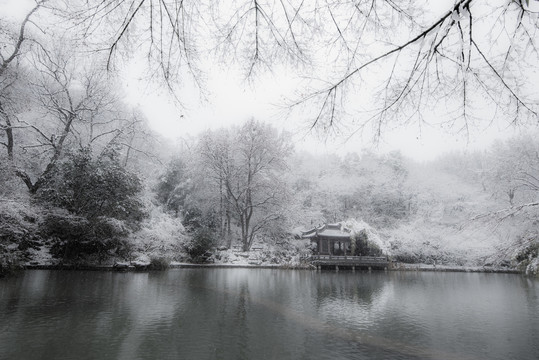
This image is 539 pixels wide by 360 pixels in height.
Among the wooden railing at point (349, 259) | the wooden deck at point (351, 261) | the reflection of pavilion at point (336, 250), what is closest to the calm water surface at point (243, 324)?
the wooden deck at point (351, 261)

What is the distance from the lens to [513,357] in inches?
203

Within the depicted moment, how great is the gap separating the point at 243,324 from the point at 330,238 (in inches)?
862

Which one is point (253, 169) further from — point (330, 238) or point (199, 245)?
point (199, 245)

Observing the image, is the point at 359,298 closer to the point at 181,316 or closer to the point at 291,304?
the point at 291,304

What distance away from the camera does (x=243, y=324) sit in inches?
253

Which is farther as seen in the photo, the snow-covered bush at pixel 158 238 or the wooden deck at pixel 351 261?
the wooden deck at pixel 351 261

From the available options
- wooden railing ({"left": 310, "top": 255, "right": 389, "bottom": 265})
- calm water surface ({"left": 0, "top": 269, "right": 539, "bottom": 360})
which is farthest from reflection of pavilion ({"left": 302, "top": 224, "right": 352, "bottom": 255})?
calm water surface ({"left": 0, "top": 269, "right": 539, "bottom": 360})

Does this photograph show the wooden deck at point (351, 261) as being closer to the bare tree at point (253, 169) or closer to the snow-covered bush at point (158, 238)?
the bare tree at point (253, 169)

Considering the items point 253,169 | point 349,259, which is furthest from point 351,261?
point 253,169

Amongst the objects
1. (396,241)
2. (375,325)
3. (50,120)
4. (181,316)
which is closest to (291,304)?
(375,325)

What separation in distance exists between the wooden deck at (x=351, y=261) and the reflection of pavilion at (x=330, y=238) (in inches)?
81.5

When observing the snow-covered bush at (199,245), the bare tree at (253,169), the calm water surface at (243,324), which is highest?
the bare tree at (253,169)

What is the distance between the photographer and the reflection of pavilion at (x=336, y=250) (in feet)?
78.8

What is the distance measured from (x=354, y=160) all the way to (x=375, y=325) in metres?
45.5
